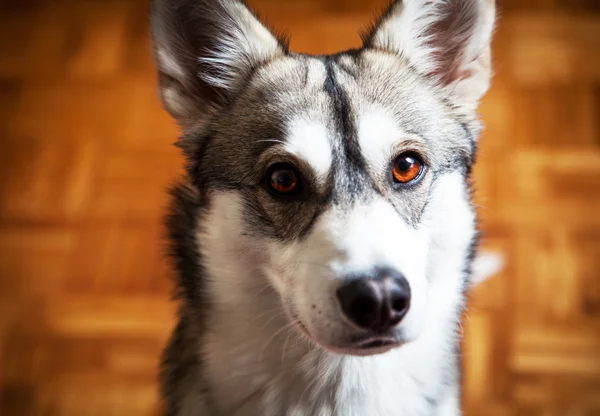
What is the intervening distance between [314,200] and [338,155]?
9 cm

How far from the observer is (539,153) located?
2348 mm

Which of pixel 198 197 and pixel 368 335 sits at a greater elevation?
pixel 198 197

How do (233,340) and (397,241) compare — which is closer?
(397,241)

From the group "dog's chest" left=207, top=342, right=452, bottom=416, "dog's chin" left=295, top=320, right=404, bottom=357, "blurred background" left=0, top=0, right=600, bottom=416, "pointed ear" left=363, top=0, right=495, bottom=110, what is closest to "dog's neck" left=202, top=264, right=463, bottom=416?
"dog's chest" left=207, top=342, right=452, bottom=416

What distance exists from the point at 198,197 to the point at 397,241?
1.50 feet

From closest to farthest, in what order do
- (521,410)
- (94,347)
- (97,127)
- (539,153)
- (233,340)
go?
(233,340) → (521,410) → (94,347) → (539,153) → (97,127)

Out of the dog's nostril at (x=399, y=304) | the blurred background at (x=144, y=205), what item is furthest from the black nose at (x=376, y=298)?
the blurred background at (x=144, y=205)

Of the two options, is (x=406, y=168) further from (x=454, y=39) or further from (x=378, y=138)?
(x=454, y=39)

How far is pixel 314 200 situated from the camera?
3.78ft

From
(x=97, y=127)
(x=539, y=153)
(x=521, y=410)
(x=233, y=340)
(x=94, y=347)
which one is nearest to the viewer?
Result: (x=233, y=340)

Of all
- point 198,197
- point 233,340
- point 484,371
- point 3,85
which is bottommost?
point 484,371

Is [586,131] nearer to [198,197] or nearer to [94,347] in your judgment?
[198,197]

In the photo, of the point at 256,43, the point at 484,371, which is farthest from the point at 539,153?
the point at 256,43

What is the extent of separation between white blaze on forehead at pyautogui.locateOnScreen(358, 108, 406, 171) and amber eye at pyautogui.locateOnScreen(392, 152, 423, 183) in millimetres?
30
